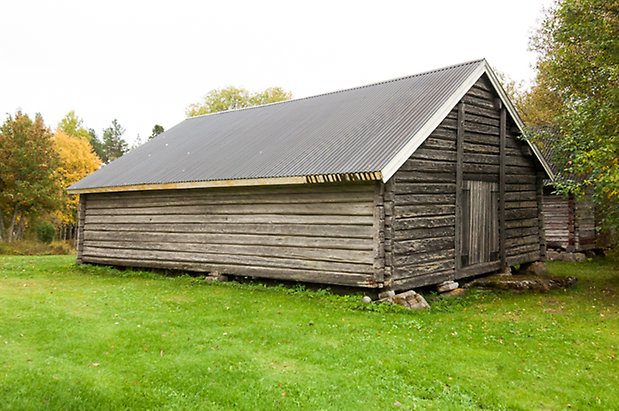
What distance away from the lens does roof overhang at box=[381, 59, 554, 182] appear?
37.9 ft

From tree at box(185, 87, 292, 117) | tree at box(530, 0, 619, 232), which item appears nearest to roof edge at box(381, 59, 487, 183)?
tree at box(530, 0, 619, 232)

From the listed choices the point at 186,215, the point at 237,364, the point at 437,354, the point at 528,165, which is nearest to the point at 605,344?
the point at 437,354

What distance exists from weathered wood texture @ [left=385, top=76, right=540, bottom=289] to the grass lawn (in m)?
1.30

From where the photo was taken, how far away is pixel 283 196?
13.8m

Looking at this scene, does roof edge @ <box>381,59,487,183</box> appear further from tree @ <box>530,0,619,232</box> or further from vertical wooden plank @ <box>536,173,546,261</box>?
vertical wooden plank @ <box>536,173,546,261</box>

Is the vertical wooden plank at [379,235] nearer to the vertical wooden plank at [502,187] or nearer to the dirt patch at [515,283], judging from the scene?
the dirt patch at [515,283]

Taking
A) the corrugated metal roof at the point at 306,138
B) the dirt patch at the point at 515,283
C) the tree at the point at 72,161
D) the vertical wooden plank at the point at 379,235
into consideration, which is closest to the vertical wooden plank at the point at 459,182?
→ the corrugated metal roof at the point at 306,138

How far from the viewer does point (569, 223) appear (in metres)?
23.2

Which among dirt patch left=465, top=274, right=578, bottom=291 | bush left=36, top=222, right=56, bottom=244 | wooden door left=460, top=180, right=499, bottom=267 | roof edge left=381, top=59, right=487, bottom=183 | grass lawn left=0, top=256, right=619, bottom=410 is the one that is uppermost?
roof edge left=381, top=59, right=487, bottom=183

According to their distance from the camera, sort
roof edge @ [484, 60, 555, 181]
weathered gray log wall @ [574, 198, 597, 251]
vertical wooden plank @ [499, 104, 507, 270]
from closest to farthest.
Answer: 1. roof edge @ [484, 60, 555, 181]
2. vertical wooden plank @ [499, 104, 507, 270]
3. weathered gray log wall @ [574, 198, 597, 251]

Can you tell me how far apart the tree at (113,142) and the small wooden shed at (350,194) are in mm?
60493

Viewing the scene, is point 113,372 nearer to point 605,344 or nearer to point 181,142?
point 605,344

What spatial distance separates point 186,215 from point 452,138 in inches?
322

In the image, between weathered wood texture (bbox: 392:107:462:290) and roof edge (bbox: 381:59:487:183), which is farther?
weathered wood texture (bbox: 392:107:462:290)
